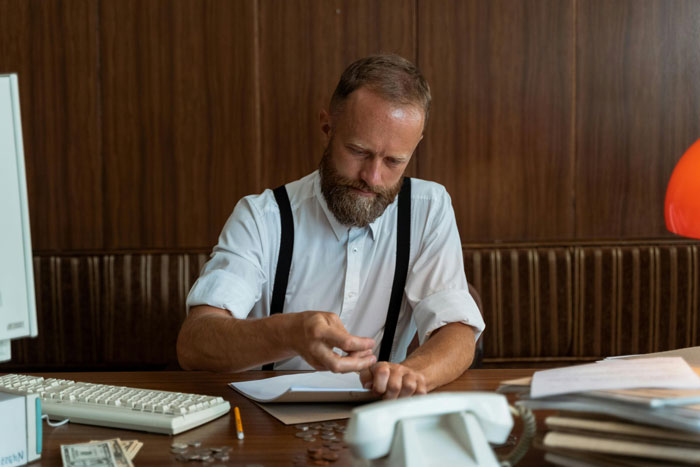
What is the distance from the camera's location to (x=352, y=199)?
1.99 metres

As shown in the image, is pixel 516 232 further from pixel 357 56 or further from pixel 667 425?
pixel 667 425

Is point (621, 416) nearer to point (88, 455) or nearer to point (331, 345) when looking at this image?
point (331, 345)

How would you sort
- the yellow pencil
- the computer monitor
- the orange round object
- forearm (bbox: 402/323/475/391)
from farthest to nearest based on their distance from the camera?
the orange round object
forearm (bbox: 402/323/475/391)
the yellow pencil
the computer monitor

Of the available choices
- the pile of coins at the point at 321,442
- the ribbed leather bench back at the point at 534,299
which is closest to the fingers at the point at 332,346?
the pile of coins at the point at 321,442

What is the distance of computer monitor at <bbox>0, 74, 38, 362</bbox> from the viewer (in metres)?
0.94

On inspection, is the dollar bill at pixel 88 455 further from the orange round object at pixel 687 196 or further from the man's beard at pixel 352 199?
the orange round object at pixel 687 196

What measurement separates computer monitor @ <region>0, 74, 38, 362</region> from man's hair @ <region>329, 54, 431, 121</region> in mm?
1113

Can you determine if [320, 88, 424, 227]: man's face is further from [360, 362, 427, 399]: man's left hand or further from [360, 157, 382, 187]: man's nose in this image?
[360, 362, 427, 399]: man's left hand

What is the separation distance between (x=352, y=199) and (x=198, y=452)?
1.03 meters

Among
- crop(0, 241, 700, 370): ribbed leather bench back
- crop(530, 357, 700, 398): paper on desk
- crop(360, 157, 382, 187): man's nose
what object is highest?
crop(360, 157, 382, 187): man's nose

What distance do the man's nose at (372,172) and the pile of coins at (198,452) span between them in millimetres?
987

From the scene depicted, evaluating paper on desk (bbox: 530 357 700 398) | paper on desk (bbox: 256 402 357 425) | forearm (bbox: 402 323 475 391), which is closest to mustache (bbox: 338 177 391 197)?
forearm (bbox: 402 323 475 391)

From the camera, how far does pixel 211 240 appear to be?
3121 millimetres

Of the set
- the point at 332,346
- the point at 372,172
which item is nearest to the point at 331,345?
the point at 332,346
